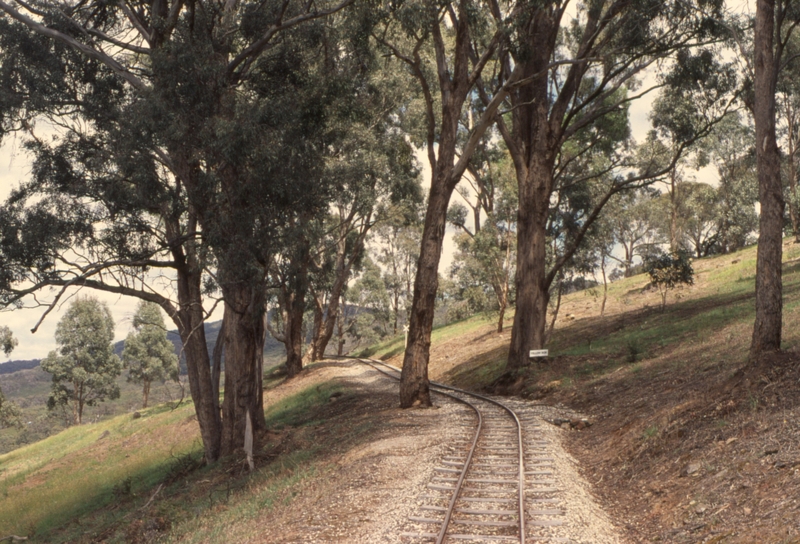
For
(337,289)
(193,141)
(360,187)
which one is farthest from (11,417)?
(193,141)

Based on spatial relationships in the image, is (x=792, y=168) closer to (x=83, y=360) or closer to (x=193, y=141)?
(x=193, y=141)

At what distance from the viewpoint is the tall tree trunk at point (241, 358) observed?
20109 millimetres

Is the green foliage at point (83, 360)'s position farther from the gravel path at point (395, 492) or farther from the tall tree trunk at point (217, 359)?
the gravel path at point (395, 492)

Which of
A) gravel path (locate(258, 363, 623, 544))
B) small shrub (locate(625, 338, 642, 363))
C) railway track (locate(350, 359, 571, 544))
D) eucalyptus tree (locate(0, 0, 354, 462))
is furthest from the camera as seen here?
small shrub (locate(625, 338, 642, 363))

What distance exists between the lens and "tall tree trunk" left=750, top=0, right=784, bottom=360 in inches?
481

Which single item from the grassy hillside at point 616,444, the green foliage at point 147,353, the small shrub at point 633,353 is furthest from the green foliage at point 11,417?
the small shrub at point 633,353

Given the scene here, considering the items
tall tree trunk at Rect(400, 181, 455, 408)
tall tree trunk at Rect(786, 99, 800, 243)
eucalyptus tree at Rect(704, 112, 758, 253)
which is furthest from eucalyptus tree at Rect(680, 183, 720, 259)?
tall tree trunk at Rect(400, 181, 455, 408)

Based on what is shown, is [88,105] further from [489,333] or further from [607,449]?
[489,333]

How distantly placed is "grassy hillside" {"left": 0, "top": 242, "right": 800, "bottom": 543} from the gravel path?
0.49m

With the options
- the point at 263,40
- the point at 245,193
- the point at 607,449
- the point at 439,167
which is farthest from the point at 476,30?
the point at 607,449

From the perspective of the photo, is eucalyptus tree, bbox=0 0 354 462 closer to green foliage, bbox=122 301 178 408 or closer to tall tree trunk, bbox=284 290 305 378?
tall tree trunk, bbox=284 290 305 378

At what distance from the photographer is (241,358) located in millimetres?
20469

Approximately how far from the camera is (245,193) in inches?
768

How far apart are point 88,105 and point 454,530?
755 inches
